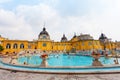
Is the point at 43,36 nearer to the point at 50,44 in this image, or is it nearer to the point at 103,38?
the point at 50,44

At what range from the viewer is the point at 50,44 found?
204ft

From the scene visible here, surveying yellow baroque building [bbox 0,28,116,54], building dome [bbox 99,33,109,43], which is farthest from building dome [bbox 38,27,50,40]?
building dome [bbox 99,33,109,43]

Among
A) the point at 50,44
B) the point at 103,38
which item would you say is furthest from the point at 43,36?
the point at 103,38

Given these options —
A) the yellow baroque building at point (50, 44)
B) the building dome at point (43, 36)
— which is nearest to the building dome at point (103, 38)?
the yellow baroque building at point (50, 44)

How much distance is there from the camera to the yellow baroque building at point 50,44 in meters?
53.2

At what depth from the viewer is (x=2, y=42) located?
174 feet

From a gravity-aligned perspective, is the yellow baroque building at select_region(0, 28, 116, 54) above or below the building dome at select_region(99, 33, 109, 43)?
below

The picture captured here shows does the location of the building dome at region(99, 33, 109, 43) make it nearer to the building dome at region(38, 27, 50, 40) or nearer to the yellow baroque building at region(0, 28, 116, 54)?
the yellow baroque building at region(0, 28, 116, 54)

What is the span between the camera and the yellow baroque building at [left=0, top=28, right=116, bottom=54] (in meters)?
53.2

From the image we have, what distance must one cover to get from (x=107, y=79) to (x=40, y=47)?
55416mm

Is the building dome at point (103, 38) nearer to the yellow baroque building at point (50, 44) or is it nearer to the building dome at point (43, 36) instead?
the yellow baroque building at point (50, 44)

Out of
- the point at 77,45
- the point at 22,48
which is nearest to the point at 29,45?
the point at 22,48

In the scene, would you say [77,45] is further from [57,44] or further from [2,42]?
[2,42]

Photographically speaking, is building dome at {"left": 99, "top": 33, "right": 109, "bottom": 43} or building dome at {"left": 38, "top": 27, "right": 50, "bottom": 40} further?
building dome at {"left": 99, "top": 33, "right": 109, "bottom": 43}
